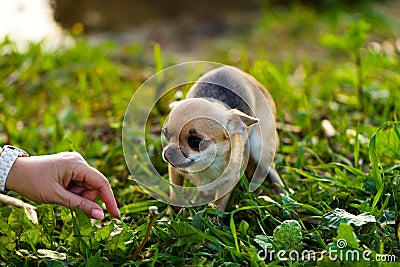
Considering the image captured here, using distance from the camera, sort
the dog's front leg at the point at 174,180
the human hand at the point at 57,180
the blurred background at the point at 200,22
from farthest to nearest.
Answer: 1. the blurred background at the point at 200,22
2. the dog's front leg at the point at 174,180
3. the human hand at the point at 57,180

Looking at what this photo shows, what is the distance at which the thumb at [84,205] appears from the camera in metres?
2.26

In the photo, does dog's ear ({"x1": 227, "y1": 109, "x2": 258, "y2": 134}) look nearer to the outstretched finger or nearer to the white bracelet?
the outstretched finger

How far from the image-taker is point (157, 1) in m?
8.35

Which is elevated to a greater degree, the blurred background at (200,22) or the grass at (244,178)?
the grass at (244,178)

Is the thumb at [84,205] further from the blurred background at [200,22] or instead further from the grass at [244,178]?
the blurred background at [200,22]

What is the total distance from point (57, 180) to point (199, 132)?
0.65 metres

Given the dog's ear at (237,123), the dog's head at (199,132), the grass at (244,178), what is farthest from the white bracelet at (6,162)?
the dog's ear at (237,123)

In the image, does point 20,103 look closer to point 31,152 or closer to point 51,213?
point 31,152

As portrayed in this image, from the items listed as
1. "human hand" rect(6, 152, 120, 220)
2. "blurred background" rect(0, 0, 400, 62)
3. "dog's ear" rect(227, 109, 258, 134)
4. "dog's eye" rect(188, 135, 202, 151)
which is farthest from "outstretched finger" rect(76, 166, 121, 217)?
"blurred background" rect(0, 0, 400, 62)

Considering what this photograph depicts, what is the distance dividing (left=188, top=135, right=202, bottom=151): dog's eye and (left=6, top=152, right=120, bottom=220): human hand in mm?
432

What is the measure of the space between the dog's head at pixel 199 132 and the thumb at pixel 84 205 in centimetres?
38

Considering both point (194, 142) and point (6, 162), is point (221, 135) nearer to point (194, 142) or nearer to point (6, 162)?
point (194, 142)

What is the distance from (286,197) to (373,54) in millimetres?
1536

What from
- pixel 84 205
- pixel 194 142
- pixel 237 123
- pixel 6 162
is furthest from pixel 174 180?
pixel 6 162
